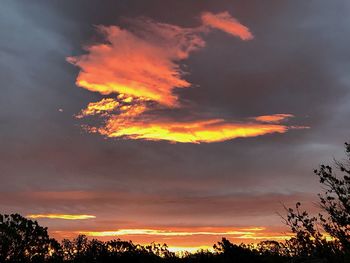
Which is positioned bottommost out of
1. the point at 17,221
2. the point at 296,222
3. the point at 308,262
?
the point at 308,262

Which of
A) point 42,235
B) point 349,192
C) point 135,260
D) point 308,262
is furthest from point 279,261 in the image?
point 42,235

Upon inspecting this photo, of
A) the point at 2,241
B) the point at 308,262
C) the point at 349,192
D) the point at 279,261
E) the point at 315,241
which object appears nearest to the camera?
the point at 349,192

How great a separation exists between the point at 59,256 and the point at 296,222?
25927 millimetres

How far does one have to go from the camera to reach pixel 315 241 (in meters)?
15.0

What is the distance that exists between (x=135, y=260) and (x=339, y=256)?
61.3 ft

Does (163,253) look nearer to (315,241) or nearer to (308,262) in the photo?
(308,262)

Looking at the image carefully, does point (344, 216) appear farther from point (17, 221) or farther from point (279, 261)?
point (17, 221)

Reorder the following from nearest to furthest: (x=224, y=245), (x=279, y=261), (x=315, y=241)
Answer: (x=315, y=241)
(x=279, y=261)
(x=224, y=245)

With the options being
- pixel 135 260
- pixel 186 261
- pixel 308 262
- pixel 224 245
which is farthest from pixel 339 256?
pixel 135 260

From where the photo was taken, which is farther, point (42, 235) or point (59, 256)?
point (59, 256)

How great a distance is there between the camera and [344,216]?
555 inches

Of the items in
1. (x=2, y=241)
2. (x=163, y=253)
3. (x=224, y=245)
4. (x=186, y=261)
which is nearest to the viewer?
(x=224, y=245)

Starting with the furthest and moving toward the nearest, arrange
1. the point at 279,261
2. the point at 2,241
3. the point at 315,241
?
the point at 2,241 → the point at 279,261 → the point at 315,241

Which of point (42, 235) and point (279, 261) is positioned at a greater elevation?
point (42, 235)
